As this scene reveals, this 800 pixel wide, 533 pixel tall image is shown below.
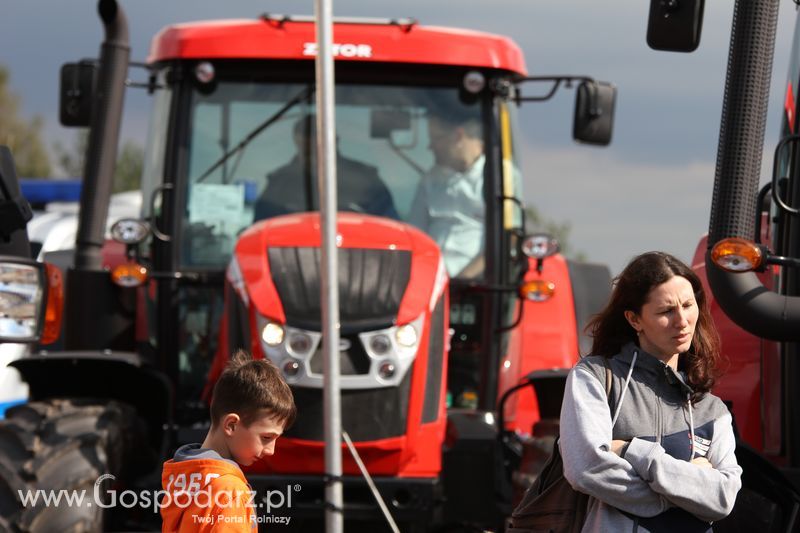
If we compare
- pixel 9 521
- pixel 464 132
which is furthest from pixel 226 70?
pixel 9 521

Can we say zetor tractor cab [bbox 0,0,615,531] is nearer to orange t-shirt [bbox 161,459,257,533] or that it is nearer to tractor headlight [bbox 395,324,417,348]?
tractor headlight [bbox 395,324,417,348]

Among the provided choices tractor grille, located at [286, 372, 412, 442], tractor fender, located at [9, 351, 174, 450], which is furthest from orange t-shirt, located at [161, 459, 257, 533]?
tractor fender, located at [9, 351, 174, 450]

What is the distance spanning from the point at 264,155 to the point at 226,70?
1.67ft

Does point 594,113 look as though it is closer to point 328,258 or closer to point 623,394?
point 328,258

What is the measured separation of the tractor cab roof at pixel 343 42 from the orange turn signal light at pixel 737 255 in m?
3.14

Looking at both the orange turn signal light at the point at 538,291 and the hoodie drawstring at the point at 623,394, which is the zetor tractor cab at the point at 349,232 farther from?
the hoodie drawstring at the point at 623,394

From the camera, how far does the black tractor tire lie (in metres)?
5.19

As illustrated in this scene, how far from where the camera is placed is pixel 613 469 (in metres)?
3.13

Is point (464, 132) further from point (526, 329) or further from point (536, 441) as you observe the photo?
point (536, 441)

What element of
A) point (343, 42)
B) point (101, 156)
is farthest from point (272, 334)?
point (343, 42)

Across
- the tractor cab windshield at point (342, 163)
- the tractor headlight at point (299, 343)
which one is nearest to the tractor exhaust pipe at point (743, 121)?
the tractor headlight at point (299, 343)

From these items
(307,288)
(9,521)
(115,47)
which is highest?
(115,47)

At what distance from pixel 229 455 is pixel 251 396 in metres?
0.15

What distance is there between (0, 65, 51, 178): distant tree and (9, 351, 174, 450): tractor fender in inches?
1709
